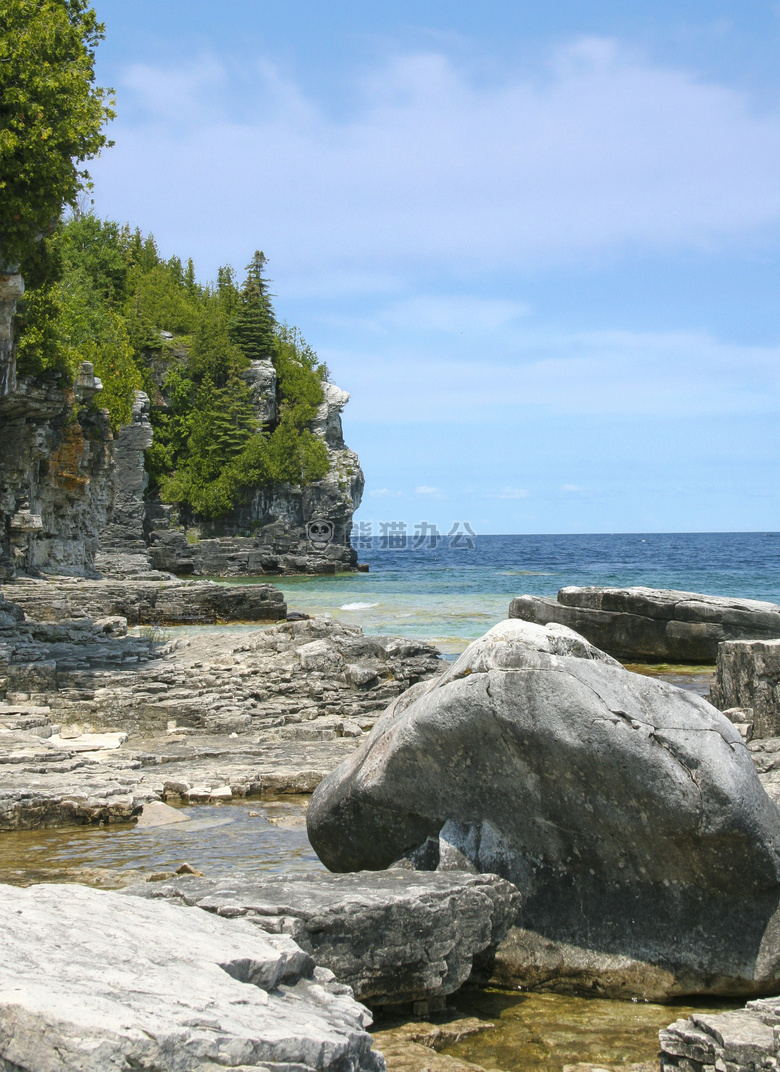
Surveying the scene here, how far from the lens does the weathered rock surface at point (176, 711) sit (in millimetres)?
8211

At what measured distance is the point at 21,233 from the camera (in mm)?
13164

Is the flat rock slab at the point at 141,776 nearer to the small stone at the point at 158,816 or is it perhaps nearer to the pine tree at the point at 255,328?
the small stone at the point at 158,816

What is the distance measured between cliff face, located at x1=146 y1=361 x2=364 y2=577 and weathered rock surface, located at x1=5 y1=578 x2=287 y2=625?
86.4ft

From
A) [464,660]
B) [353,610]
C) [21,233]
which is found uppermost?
[21,233]

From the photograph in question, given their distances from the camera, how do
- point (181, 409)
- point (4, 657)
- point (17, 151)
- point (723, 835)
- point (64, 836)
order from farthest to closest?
point (181, 409) → point (4, 657) → point (17, 151) → point (64, 836) → point (723, 835)

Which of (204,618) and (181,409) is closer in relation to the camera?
(204,618)

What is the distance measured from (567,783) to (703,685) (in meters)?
14.9

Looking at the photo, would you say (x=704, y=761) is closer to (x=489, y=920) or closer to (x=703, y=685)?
(x=489, y=920)

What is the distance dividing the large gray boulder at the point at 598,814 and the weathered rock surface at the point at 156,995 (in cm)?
159

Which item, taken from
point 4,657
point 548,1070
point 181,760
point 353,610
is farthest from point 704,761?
point 353,610

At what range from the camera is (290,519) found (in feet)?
212

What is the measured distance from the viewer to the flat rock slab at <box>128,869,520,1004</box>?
3803 millimetres

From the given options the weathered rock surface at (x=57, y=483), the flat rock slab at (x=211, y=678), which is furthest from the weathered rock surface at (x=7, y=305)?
the flat rock slab at (x=211, y=678)

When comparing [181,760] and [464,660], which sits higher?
[464,660]
